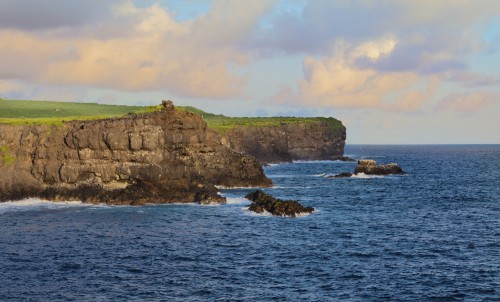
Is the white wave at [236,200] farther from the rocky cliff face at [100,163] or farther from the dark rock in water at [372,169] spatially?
the dark rock in water at [372,169]

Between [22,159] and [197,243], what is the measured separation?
5153cm

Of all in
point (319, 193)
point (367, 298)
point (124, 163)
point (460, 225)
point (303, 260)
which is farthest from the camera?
point (319, 193)

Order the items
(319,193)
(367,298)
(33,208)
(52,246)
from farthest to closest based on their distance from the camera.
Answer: (319,193), (33,208), (52,246), (367,298)

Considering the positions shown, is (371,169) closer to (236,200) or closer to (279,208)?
(236,200)

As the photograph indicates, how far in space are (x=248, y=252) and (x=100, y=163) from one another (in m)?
49.6

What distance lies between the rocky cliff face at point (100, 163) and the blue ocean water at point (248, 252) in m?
4.38

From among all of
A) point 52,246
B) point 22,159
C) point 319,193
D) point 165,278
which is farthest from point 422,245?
point 22,159

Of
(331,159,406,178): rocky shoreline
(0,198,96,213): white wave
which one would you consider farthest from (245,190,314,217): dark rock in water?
(331,159,406,178): rocky shoreline

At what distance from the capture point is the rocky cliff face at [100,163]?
10625 centimetres

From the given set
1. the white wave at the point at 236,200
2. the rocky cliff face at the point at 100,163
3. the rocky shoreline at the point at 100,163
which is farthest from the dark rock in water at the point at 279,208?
the rocky cliff face at the point at 100,163

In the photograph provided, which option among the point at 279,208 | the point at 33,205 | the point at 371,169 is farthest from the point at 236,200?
the point at 371,169

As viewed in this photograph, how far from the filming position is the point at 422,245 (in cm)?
7019

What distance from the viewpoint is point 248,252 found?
66.2 meters

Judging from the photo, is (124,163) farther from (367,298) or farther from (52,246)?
(367,298)
